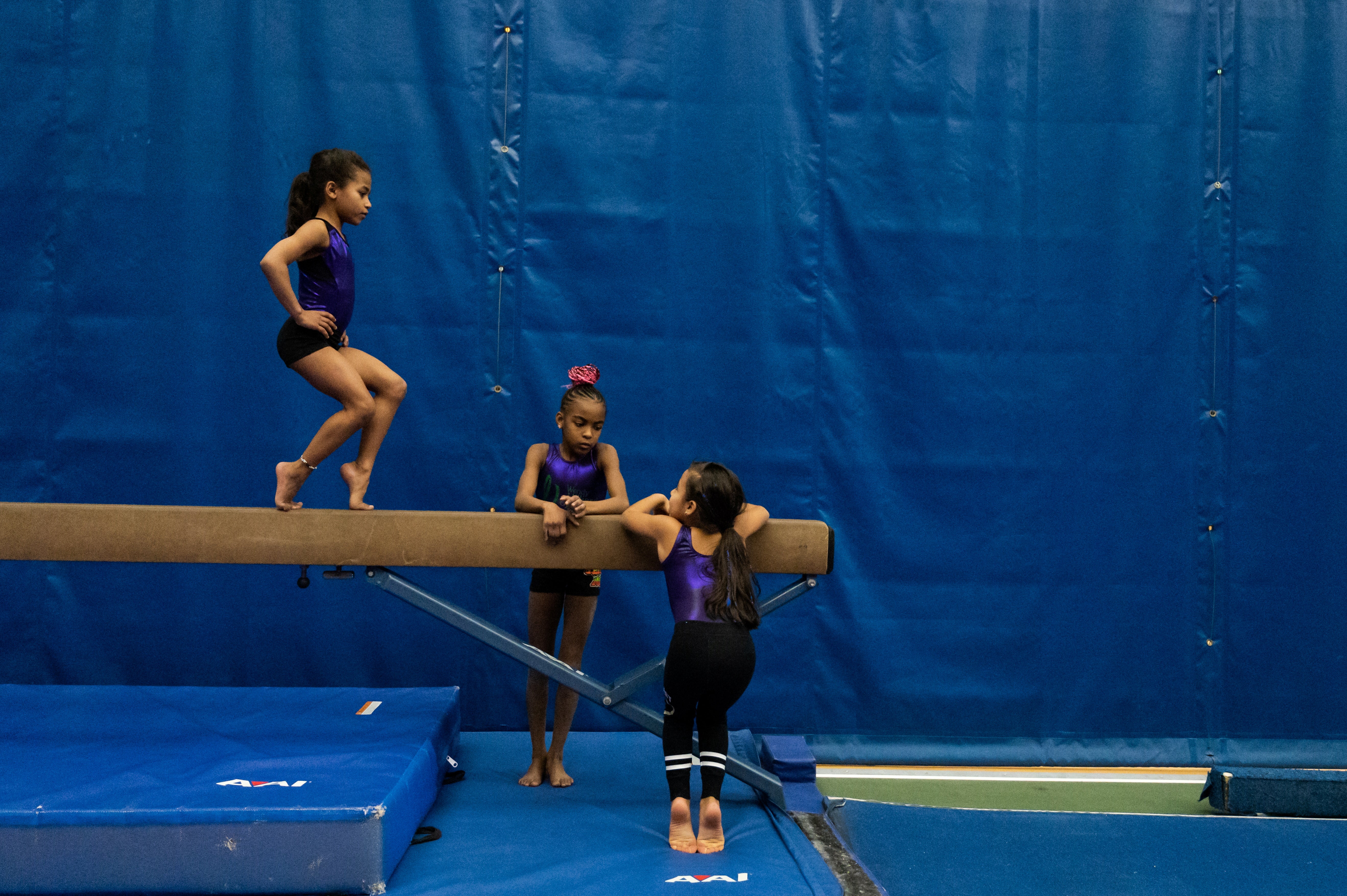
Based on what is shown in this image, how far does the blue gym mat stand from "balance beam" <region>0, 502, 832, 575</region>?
1.82 feet

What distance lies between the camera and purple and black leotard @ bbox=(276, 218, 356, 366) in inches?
114

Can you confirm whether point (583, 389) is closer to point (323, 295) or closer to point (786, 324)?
point (323, 295)

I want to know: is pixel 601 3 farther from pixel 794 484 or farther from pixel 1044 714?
pixel 1044 714

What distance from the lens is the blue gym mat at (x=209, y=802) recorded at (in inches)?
88.8

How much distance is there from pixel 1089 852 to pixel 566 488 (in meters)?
2.00

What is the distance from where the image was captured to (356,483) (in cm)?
306

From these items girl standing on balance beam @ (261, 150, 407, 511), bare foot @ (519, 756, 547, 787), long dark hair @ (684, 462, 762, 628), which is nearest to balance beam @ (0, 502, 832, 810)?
girl standing on balance beam @ (261, 150, 407, 511)

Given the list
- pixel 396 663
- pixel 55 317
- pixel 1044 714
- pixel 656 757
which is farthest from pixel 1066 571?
pixel 55 317

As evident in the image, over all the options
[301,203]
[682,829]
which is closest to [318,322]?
[301,203]

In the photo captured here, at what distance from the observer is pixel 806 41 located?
4336mm

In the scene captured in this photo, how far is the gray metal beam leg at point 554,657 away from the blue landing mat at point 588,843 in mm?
278

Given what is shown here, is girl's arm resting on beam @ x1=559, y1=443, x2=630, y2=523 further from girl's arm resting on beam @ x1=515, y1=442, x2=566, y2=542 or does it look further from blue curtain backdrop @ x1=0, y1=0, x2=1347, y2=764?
blue curtain backdrop @ x1=0, y1=0, x2=1347, y2=764

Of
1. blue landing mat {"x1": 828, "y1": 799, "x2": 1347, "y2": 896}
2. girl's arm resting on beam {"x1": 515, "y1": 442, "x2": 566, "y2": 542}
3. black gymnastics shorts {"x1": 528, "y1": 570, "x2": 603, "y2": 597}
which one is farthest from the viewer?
black gymnastics shorts {"x1": 528, "y1": 570, "x2": 603, "y2": 597}

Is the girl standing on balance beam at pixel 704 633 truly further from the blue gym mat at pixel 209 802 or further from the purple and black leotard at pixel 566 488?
the blue gym mat at pixel 209 802
